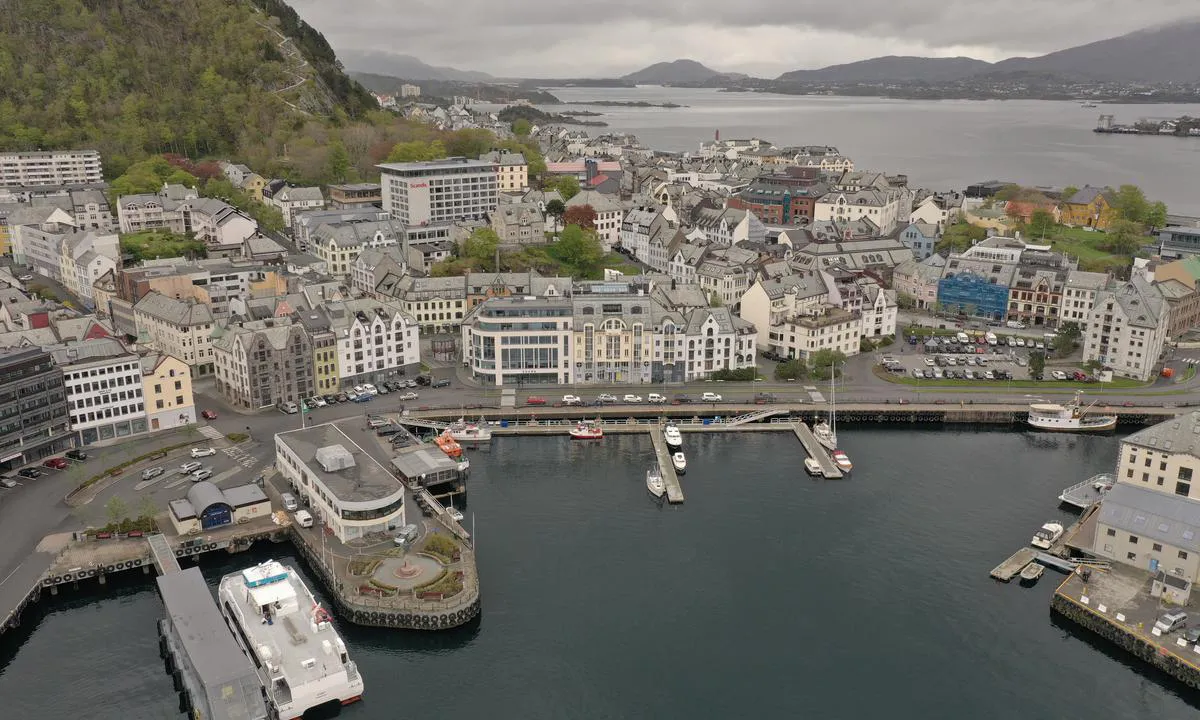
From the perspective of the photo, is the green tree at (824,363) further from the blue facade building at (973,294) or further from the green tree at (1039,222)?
the green tree at (1039,222)

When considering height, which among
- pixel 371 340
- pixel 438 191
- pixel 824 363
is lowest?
pixel 824 363

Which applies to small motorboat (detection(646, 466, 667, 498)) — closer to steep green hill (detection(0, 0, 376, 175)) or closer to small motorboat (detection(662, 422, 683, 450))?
small motorboat (detection(662, 422, 683, 450))

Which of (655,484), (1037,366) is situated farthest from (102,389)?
(1037,366)

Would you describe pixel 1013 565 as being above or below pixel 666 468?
below

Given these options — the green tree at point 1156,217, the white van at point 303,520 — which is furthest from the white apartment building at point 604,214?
the white van at point 303,520

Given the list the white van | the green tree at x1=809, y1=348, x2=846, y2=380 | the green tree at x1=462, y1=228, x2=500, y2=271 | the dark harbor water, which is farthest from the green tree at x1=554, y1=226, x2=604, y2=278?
the white van

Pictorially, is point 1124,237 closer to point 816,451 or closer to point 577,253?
point 577,253
